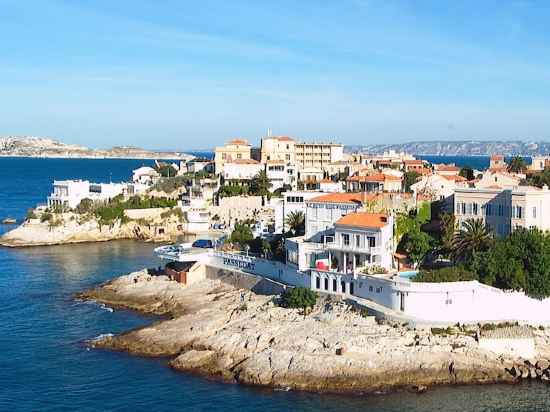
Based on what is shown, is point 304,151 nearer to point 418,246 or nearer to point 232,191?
point 232,191

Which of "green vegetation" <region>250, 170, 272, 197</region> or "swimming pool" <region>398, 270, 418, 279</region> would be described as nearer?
A: "swimming pool" <region>398, 270, 418, 279</region>

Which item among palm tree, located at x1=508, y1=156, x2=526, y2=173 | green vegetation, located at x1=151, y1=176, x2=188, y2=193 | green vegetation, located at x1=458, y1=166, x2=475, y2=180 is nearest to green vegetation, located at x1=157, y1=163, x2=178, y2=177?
green vegetation, located at x1=151, y1=176, x2=188, y2=193

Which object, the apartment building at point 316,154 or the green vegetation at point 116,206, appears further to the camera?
the apartment building at point 316,154

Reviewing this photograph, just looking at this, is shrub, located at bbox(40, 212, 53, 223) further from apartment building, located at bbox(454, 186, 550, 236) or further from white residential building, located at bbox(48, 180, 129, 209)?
apartment building, located at bbox(454, 186, 550, 236)

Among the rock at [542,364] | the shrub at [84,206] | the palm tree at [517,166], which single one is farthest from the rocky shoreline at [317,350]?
the shrub at [84,206]

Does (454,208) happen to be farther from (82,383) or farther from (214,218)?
(214,218)

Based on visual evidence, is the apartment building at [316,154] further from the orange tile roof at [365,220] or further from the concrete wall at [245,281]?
the orange tile roof at [365,220]
